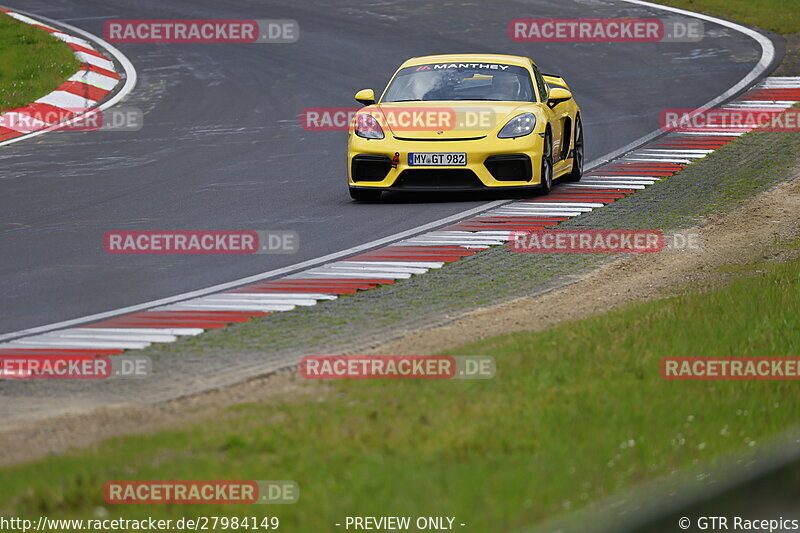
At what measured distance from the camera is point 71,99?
853 inches

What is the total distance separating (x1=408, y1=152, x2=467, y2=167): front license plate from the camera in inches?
550

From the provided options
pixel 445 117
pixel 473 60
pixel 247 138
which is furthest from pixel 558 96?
pixel 247 138

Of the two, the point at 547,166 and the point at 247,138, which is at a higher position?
the point at 547,166

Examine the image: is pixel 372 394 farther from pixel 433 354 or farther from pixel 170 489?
pixel 170 489

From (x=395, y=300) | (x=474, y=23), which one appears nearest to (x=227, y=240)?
(x=395, y=300)

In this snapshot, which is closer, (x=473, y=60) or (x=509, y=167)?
(x=509, y=167)

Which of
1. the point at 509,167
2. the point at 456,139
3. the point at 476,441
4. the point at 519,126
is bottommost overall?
the point at 509,167

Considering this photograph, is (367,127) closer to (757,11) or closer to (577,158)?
(577,158)

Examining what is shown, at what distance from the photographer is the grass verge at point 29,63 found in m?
21.6

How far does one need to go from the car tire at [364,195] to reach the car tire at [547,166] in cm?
176

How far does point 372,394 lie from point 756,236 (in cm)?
647

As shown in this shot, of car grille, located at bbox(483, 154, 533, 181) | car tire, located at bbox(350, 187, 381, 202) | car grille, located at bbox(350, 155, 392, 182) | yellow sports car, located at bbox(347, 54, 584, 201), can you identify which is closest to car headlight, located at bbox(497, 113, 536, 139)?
yellow sports car, located at bbox(347, 54, 584, 201)

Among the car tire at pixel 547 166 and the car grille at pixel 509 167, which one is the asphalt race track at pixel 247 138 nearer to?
the car grille at pixel 509 167

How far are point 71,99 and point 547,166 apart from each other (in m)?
10.0
